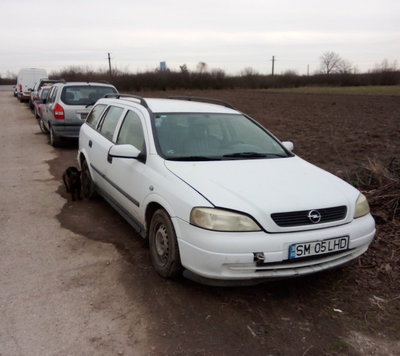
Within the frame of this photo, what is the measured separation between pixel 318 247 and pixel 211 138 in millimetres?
1773

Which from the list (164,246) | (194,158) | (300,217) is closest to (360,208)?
(300,217)

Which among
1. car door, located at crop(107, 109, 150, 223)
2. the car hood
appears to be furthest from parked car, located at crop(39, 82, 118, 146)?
the car hood

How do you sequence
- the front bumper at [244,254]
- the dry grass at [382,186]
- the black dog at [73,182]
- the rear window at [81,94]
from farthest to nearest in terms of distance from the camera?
the rear window at [81,94] < the black dog at [73,182] < the dry grass at [382,186] < the front bumper at [244,254]

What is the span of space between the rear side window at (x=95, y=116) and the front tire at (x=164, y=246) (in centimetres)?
271

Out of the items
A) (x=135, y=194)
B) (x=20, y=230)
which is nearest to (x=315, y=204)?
(x=135, y=194)

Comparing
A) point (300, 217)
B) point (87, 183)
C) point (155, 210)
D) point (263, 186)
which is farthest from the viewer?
point (87, 183)

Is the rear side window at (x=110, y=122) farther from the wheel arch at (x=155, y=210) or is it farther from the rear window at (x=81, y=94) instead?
the rear window at (x=81, y=94)

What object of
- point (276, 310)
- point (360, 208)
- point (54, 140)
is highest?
point (360, 208)

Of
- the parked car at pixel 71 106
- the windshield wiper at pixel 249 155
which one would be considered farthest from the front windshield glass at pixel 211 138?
the parked car at pixel 71 106

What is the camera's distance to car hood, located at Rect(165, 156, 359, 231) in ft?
10.4

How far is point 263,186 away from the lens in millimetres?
3420

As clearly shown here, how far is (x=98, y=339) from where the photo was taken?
2871 mm

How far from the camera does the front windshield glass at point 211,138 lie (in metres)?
4.11

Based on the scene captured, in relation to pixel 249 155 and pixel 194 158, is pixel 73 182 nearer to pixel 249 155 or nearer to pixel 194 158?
pixel 194 158
